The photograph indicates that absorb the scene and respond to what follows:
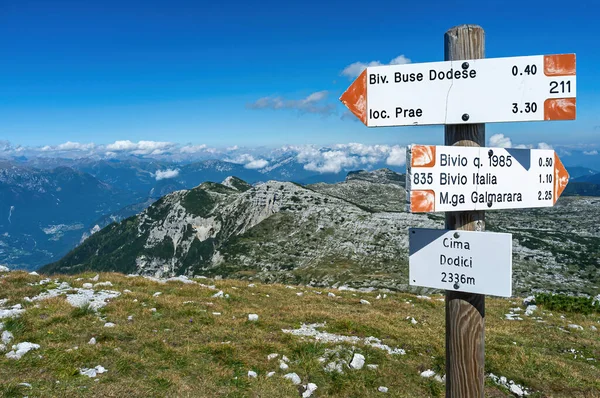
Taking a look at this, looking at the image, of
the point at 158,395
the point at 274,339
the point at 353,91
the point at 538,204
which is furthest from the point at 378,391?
the point at 353,91

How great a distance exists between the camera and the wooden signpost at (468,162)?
4.49 m

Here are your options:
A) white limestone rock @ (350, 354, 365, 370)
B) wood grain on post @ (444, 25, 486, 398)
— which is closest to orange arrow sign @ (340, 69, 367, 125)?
wood grain on post @ (444, 25, 486, 398)

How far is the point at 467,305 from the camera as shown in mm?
4758

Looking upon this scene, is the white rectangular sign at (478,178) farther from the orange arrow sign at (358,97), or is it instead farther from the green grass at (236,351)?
the green grass at (236,351)

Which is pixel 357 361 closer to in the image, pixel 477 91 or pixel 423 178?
pixel 423 178

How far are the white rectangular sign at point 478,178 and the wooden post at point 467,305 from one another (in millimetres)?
234

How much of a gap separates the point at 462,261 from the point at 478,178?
1.09 m

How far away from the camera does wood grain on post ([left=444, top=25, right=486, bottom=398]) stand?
4.73 m

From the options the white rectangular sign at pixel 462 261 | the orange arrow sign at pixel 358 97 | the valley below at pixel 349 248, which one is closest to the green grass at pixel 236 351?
the white rectangular sign at pixel 462 261

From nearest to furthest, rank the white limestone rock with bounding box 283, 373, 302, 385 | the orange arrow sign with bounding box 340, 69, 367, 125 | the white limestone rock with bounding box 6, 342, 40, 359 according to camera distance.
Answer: the orange arrow sign with bounding box 340, 69, 367, 125 → the white limestone rock with bounding box 283, 373, 302, 385 → the white limestone rock with bounding box 6, 342, 40, 359

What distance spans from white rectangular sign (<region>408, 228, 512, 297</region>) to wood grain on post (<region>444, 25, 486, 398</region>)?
6.7 inches

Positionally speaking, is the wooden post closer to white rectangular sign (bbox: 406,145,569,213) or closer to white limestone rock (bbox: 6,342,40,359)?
white rectangular sign (bbox: 406,145,569,213)

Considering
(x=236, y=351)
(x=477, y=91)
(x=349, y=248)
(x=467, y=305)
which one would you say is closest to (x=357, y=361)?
(x=236, y=351)

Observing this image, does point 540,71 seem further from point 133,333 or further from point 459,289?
point 133,333
